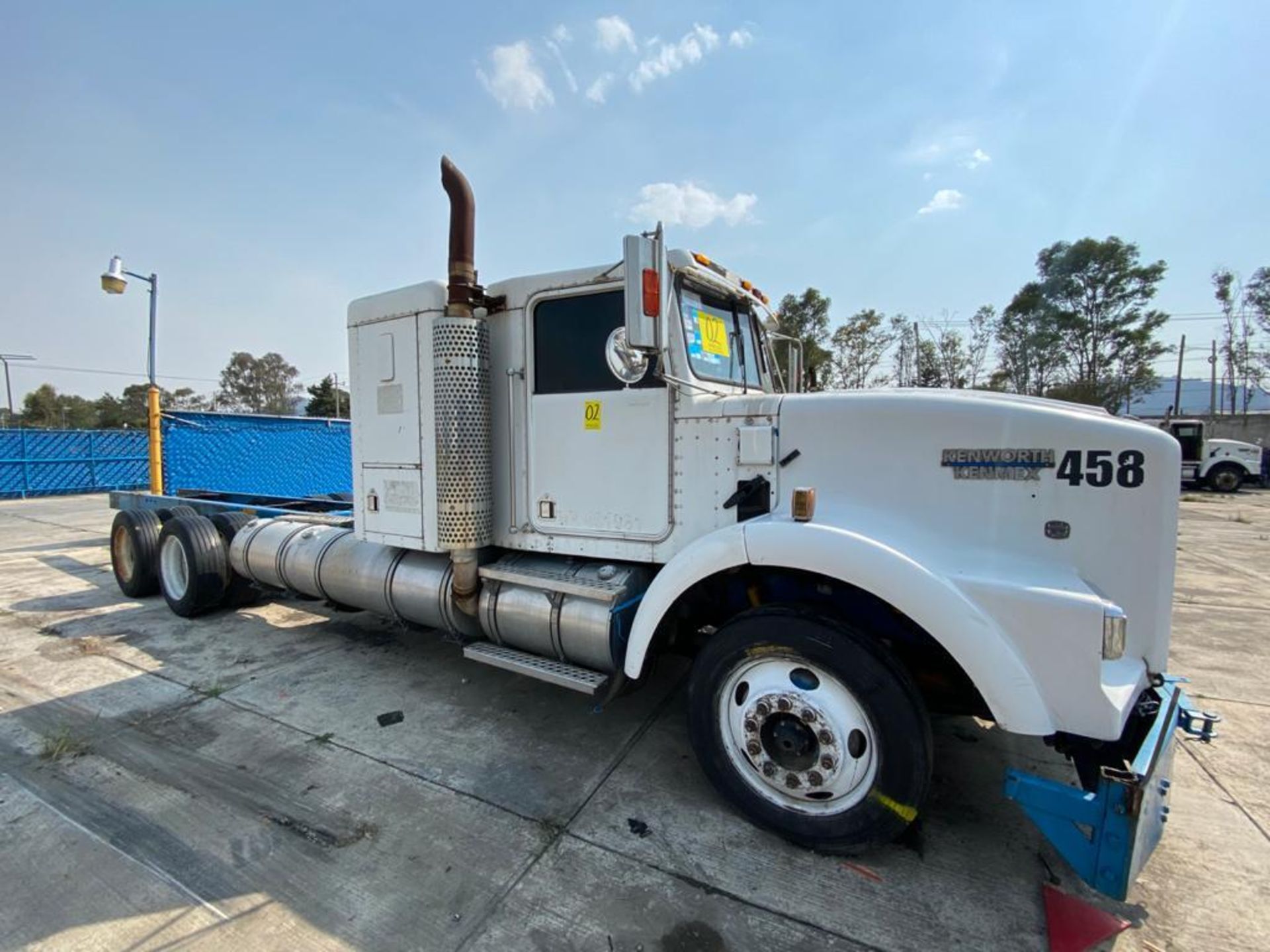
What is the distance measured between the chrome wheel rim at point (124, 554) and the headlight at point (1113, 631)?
25.6 feet

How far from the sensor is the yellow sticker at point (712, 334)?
10.7ft

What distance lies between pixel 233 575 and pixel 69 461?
692 inches

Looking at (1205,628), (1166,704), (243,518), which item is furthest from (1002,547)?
(243,518)

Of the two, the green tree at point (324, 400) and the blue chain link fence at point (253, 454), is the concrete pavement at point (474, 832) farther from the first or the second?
the green tree at point (324, 400)

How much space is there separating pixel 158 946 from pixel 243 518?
14.9 feet

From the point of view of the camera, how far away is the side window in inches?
127

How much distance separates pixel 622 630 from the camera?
309 cm

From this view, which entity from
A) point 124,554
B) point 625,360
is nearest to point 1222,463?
point 625,360

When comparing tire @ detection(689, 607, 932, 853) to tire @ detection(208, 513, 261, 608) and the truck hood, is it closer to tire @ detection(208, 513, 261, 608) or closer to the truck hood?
the truck hood

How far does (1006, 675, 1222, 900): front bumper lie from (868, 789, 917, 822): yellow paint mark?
36 cm

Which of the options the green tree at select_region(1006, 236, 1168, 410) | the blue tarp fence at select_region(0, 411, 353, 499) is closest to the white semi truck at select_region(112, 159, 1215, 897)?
the blue tarp fence at select_region(0, 411, 353, 499)

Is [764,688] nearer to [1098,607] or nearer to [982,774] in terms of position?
[1098,607]

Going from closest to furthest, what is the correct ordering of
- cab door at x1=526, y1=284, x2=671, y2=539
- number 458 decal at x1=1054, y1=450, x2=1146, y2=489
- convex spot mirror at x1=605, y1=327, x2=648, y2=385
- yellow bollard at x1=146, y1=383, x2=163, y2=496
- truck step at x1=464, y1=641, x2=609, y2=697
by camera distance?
1. number 458 decal at x1=1054, y1=450, x2=1146, y2=489
2. convex spot mirror at x1=605, y1=327, x2=648, y2=385
3. truck step at x1=464, y1=641, x2=609, y2=697
4. cab door at x1=526, y1=284, x2=671, y2=539
5. yellow bollard at x1=146, y1=383, x2=163, y2=496

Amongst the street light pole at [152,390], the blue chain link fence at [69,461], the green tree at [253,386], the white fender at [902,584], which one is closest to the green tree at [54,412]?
the green tree at [253,386]
